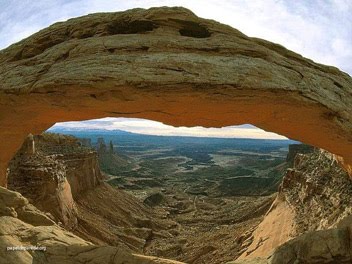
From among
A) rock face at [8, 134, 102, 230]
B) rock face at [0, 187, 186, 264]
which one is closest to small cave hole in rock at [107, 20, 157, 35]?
rock face at [0, 187, 186, 264]

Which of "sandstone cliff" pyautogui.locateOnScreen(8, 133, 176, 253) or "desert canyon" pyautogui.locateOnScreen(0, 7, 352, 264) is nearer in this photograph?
"desert canyon" pyautogui.locateOnScreen(0, 7, 352, 264)

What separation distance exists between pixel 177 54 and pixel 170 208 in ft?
119

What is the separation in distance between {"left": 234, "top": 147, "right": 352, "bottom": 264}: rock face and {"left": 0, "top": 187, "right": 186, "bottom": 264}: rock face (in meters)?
3.73

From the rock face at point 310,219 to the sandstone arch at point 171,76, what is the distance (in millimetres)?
3137

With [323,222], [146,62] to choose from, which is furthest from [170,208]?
[146,62]

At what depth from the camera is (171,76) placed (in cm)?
793

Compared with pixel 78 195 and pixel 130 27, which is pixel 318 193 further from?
pixel 78 195

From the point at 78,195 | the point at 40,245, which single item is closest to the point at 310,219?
the point at 40,245

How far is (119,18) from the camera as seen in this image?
361 inches

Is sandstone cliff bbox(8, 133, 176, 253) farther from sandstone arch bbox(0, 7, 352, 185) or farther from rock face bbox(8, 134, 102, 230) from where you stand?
sandstone arch bbox(0, 7, 352, 185)

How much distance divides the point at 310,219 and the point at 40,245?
1269 cm

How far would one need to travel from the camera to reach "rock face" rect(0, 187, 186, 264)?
804cm

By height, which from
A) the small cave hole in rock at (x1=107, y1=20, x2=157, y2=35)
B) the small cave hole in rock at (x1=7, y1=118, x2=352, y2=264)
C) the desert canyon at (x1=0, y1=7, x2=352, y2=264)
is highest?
the small cave hole in rock at (x1=107, y1=20, x2=157, y2=35)

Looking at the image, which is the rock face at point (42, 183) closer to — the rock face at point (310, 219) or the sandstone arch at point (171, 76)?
the sandstone arch at point (171, 76)
